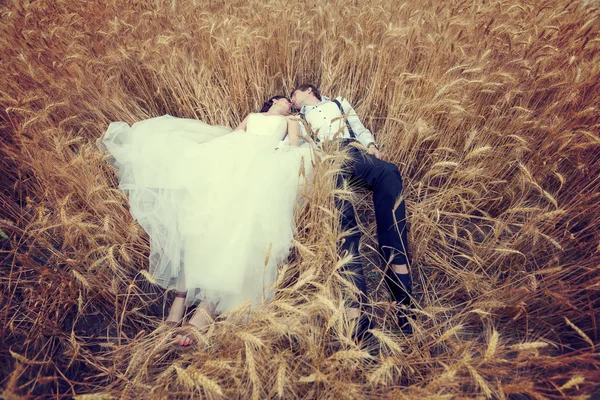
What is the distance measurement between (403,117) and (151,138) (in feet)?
5.57

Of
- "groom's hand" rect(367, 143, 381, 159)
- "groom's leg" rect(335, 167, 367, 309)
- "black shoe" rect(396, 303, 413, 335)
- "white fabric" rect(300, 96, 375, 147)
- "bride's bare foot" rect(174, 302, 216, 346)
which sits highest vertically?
"white fabric" rect(300, 96, 375, 147)

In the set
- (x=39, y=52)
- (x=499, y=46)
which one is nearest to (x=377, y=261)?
(x=499, y=46)

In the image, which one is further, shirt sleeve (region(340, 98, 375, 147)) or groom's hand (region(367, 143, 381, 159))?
shirt sleeve (region(340, 98, 375, 147))

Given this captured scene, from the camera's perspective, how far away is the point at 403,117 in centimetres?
212

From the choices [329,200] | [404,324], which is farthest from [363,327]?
[329,200]

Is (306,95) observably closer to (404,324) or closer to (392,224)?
(392,224)

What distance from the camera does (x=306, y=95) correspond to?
2.45 meters

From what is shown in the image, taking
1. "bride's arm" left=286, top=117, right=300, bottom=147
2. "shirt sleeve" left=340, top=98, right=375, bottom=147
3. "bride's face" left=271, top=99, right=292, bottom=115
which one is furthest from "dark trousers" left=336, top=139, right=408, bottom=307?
"bride's face" left=271, top=99, right=292, bottom=115

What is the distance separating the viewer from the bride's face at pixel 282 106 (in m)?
2.36

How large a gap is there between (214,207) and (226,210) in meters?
0.06

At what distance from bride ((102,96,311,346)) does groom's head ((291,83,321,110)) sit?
31.3 inches

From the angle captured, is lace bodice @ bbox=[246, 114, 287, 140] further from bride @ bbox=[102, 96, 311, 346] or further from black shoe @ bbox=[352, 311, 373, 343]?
black shoe @ bbox=[352, 311, 373, 343]

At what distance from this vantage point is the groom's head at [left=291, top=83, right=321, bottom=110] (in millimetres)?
2453

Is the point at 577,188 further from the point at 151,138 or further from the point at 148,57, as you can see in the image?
the point at 148,57
